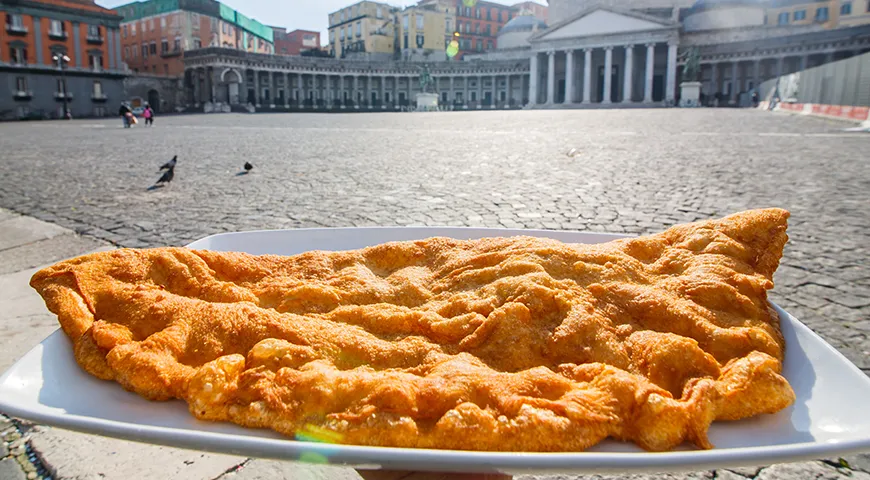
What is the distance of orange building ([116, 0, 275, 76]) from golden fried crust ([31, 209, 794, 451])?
6528cm

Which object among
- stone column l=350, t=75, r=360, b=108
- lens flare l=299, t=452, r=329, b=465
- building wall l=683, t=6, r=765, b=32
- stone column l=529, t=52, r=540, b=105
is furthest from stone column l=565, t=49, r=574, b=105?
lens flare l=299, t=452, r=329, b=465

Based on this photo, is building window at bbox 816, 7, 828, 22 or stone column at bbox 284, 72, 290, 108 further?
stone column at bbox 284, 72, 290, 108

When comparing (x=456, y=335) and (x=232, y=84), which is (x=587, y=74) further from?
(x=456, y=335)

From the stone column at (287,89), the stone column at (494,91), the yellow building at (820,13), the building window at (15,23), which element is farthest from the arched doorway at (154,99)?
the yellow building at (820,13)

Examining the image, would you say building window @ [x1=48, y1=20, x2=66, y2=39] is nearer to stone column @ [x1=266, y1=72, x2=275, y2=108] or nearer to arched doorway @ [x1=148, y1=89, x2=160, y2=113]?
arched doorway @ [x1=148, y1=89, x2=160, y2=113]

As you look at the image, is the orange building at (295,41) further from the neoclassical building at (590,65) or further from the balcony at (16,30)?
the balcony at (16,30)

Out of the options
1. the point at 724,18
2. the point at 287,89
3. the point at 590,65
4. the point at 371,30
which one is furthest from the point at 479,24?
the point at 724,18

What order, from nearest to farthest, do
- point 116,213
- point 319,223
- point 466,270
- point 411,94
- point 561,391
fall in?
point 561,391
point 466,270
point 319,223
point 116,213
point 411,94

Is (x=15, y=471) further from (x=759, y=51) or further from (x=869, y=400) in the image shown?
(x=759, y=51)

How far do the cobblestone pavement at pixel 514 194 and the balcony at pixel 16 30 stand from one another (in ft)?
150

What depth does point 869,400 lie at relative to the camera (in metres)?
1.07

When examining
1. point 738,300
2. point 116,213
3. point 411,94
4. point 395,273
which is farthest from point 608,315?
point 411,94

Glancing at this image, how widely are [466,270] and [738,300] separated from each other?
732mm

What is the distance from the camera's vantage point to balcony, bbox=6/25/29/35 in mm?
46506
